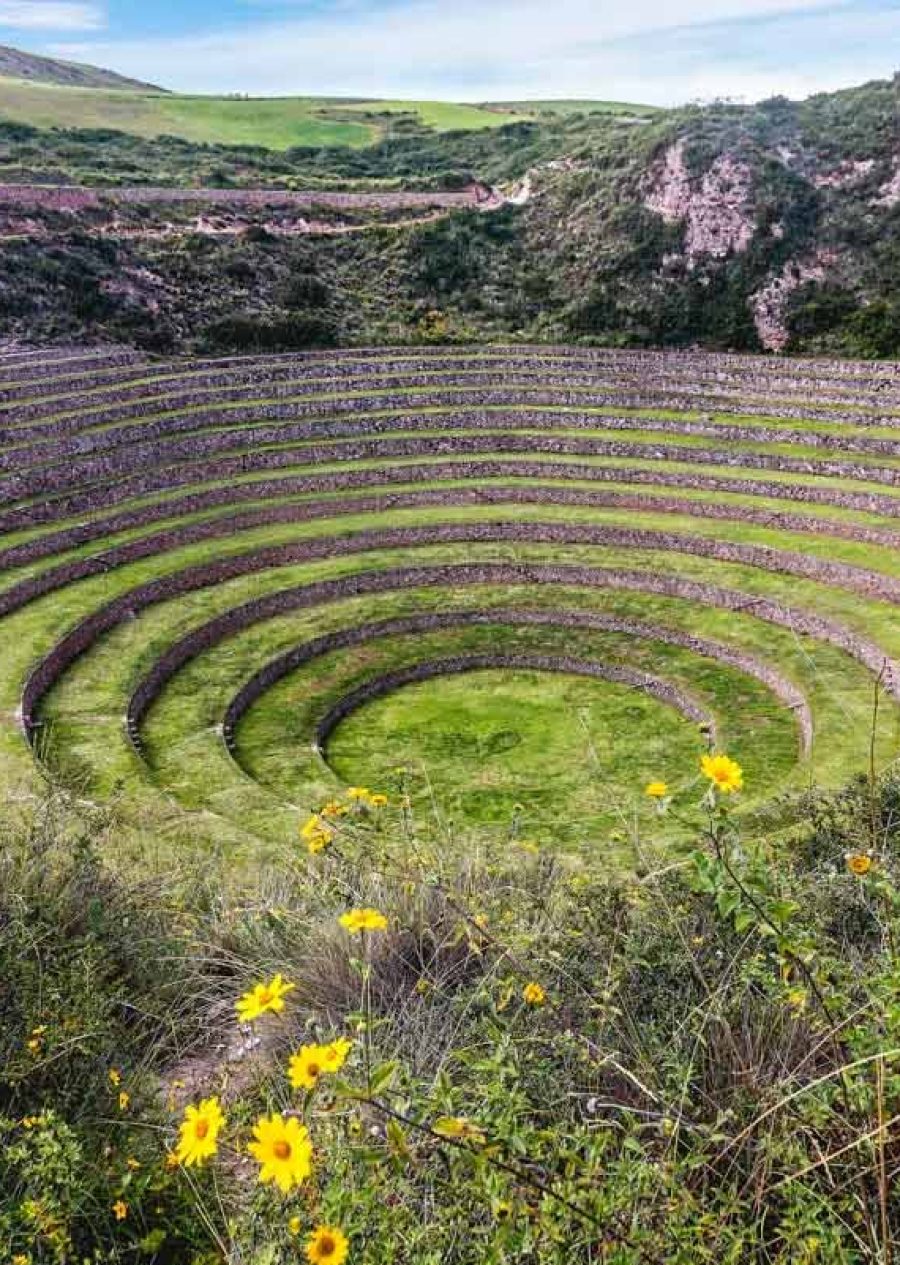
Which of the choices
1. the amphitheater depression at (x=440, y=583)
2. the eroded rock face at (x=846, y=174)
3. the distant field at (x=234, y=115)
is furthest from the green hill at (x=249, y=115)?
the amphitheater depression at (x=440, y=583)

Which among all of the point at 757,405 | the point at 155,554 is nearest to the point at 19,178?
the point at 155,554

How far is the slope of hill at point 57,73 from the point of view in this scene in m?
118

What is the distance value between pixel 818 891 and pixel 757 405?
26999mm

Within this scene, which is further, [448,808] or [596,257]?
[596,257]

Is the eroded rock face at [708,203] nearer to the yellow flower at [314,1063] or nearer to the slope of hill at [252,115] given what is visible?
the slope of hill at [252,115]

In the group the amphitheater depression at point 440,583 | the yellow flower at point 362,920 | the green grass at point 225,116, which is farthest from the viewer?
the green grass at point 225,116

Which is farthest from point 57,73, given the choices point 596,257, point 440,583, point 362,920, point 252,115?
point 362,920

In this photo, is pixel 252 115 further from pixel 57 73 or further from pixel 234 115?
pixel 57 73

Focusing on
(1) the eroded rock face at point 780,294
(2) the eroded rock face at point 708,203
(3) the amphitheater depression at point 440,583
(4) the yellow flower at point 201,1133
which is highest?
(2) the eroded rock face at point 708,203

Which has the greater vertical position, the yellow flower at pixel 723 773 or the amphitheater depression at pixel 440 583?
the yellow flower at pixel 723 773

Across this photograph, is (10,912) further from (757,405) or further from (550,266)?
(550,266)

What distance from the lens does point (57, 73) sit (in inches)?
4867

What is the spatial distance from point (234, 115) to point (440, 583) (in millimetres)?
79978

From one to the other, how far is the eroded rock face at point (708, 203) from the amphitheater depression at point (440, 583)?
41.6 feet
